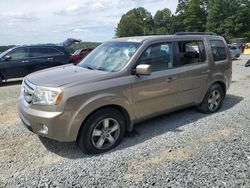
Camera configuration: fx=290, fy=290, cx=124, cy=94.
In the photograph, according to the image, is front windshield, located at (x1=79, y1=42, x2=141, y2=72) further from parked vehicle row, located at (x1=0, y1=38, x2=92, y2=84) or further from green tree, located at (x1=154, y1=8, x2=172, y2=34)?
green tree, located at (x1=154, y1=8, x2=172, y2=34)

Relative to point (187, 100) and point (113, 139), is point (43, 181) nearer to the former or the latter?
point (113, 139)

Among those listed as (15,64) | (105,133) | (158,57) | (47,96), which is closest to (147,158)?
(105,133)

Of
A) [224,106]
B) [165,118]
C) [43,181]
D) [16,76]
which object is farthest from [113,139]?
[16,76]

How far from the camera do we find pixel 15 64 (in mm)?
12219

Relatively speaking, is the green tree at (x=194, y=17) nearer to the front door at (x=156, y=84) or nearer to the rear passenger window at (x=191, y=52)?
the rear passenger window at (x=191, y=52)

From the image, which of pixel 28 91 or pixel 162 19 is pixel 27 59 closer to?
pixel 28 91

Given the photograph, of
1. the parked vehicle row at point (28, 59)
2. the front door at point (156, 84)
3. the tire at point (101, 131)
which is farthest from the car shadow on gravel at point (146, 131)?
the parked vehicle row at point (28, 59)

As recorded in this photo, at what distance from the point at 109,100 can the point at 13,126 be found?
2.38 metres

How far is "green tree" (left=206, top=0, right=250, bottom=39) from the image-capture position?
74312 mm

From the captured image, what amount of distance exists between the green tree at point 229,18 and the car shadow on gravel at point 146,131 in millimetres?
72828

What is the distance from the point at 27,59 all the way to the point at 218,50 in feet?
28.3

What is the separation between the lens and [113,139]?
465cm

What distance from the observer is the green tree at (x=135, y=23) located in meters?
81.5

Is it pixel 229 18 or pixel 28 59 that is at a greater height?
pixel 229 18
